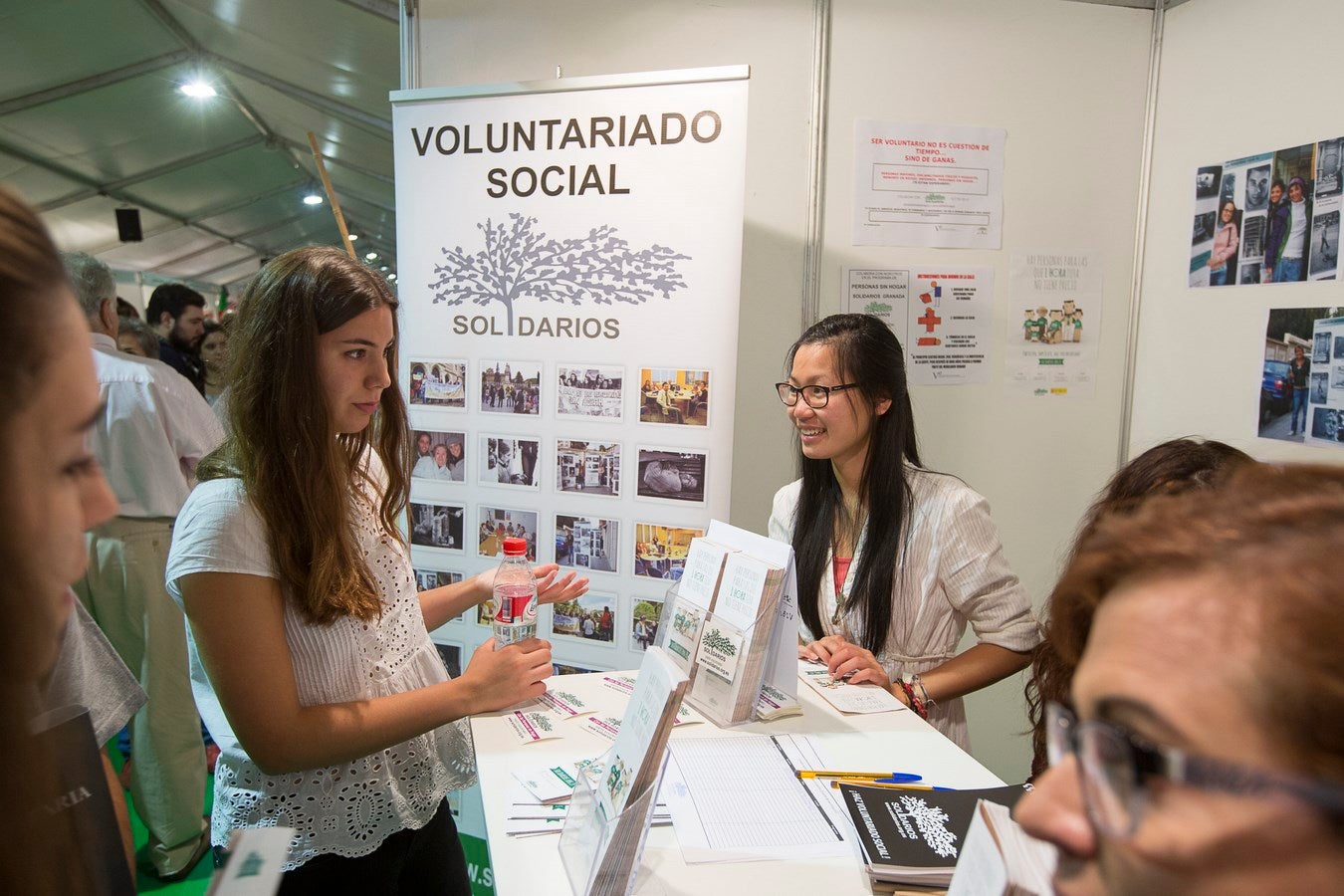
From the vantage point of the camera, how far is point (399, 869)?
53.5 inches

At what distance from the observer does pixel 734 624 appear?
1.49 meters

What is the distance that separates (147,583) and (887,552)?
249 cm

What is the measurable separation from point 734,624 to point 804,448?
68cm

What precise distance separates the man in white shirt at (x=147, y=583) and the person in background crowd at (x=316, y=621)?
1.66 m

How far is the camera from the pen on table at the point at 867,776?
133 cm

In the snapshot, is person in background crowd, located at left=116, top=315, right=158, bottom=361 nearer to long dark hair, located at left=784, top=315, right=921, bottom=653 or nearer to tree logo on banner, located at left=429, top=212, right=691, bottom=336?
tree logo on banner, located at left=429, top=212, right=691, bottom=336

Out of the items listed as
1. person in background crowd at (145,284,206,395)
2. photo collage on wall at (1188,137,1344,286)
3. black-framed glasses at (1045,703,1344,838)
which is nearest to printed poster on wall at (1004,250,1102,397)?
photo collage on wall at (1188,137,1344,286)

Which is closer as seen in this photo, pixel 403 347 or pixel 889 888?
pixel 889 888

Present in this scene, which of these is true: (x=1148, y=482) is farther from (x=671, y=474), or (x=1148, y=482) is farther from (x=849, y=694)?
(x=671, y=474)

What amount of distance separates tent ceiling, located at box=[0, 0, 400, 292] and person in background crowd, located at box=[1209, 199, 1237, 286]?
3124mm

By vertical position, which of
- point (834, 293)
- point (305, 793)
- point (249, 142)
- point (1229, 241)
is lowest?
point (305, 793)

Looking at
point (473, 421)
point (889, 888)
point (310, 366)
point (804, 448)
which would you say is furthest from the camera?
point (473, 421)

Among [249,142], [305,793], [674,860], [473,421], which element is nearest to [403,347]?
[473,421]

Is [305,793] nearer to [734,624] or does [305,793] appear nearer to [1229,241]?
[734,624]
